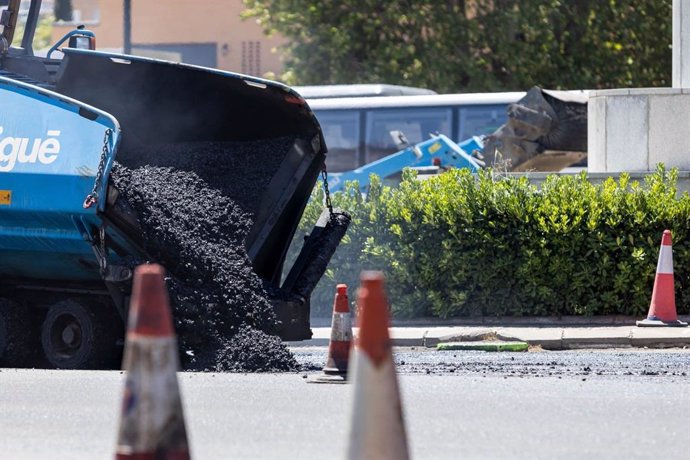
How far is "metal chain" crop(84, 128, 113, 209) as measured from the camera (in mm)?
9859

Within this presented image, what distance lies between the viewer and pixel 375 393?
16.6 feet

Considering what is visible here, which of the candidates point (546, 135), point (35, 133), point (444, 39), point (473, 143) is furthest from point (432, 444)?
point (444, 39)

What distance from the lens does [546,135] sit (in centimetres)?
2258

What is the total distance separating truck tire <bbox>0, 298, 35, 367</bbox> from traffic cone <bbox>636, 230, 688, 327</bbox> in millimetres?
6194

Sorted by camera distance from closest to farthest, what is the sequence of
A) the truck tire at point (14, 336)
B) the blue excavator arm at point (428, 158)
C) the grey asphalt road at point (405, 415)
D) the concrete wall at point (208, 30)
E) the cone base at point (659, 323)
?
the grey asphalt road at point (405, 415) → the truck tire at point (14, 336) → the cone base at point (659, 323) → the blue excavator arm at point (428, 158) → the concrete wall at point (208, 30)

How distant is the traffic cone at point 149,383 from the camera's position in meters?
4.74

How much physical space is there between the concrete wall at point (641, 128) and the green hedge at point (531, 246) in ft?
3.42

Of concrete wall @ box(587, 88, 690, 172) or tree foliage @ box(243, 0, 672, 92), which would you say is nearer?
concrete wall @ box(587, 88, 690, 172)

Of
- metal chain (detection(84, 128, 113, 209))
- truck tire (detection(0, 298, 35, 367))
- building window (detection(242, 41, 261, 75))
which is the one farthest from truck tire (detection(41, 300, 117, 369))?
building window (detection(242, 41, 261, 75))

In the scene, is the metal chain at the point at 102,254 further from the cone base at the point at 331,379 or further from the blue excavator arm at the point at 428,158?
the blue excavator arm at the point at 428,158

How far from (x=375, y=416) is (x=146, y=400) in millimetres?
811

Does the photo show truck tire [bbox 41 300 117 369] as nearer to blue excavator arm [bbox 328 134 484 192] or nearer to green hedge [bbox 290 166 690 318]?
green hedge [bbox 290 166 690 318]

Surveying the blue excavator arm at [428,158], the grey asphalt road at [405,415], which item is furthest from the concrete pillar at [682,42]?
the grey asphalt road at [405,415]

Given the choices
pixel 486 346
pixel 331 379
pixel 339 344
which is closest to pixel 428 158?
pixel 486 346
